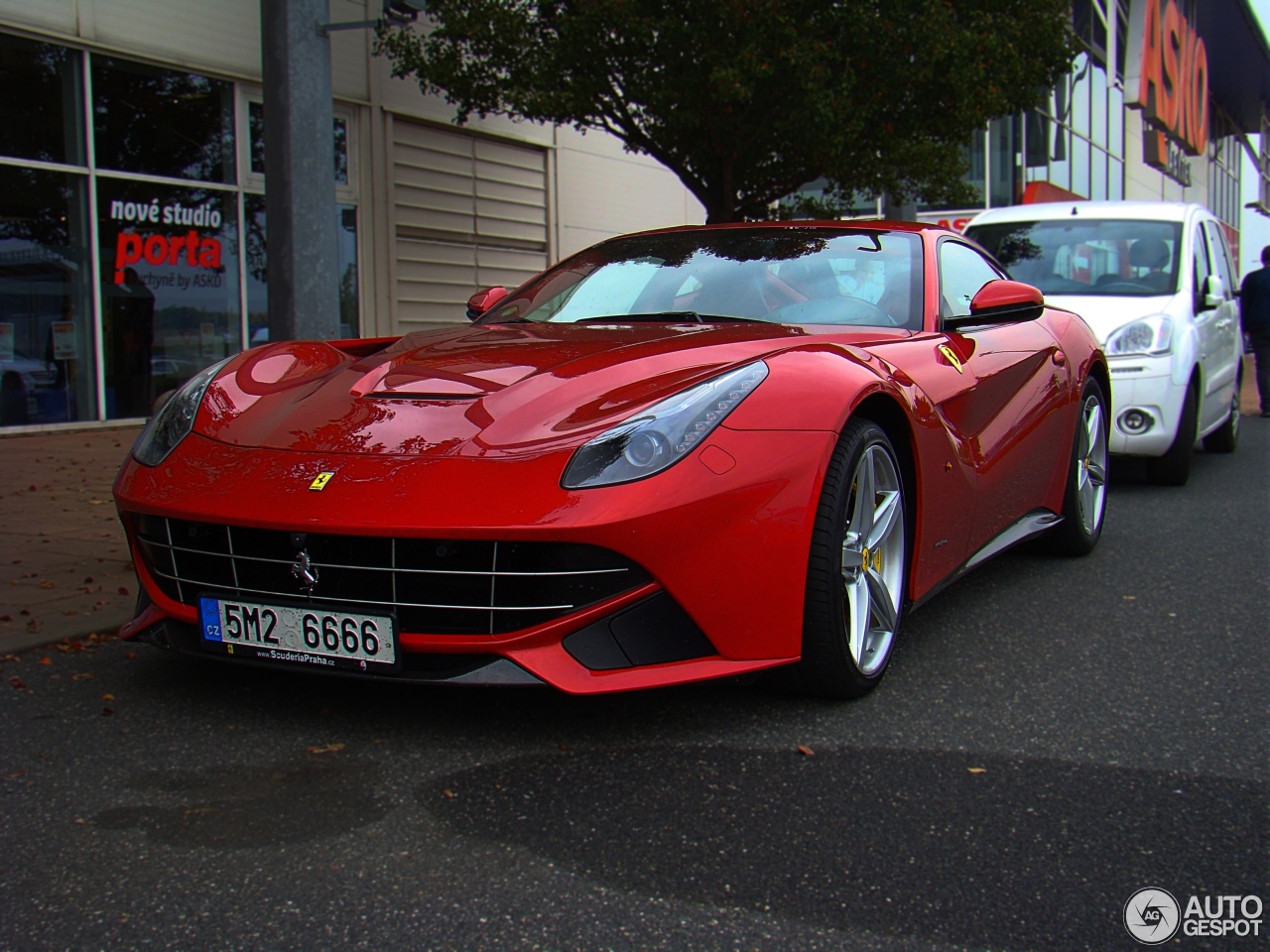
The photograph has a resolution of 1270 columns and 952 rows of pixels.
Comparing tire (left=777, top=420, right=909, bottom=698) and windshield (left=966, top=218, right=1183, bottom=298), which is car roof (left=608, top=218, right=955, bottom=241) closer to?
tire (left=777, top=420, right=909, bottom=698)

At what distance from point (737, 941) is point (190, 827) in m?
1.10

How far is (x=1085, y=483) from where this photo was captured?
17.3 feet

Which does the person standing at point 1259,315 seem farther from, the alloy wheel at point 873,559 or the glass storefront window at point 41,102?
the glass storefront window at point 41,102

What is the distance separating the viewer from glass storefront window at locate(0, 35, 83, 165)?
33.2ft

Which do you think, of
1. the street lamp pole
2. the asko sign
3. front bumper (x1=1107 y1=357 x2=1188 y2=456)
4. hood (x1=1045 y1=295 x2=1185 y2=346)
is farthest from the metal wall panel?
the asko sign

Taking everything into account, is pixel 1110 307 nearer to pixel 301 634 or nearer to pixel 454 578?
pixel 454 578

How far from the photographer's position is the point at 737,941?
1984 millimetres

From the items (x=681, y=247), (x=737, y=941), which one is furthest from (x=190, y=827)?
(x=681, y=247)

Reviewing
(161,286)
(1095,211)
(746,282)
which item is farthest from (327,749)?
(161,286)

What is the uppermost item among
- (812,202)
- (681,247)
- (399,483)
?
(812,202)

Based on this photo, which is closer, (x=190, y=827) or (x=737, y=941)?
(x=737, y=941)

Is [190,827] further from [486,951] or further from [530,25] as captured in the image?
[530,25]

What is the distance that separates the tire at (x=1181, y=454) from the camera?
7285 mm

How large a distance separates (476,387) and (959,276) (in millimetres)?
2131
